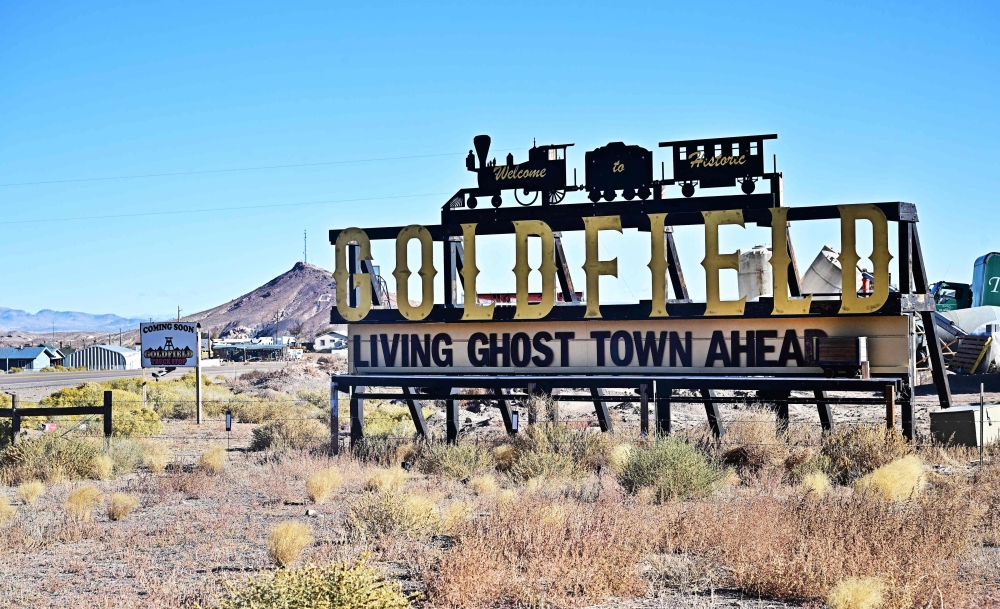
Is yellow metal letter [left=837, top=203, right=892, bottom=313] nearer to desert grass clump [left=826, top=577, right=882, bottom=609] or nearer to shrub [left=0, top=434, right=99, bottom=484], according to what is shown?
desert grass clump [left=826, top=577, right=882, bottom=609]

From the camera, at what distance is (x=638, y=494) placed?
13992 millimetres

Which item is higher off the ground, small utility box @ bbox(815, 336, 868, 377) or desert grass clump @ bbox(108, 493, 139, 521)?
small utility box @ bbox(815, 336, 868, 377)

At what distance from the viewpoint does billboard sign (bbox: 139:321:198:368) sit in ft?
101

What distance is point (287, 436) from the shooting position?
75.4ft

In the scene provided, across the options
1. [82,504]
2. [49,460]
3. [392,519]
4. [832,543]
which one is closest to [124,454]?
[49,460]

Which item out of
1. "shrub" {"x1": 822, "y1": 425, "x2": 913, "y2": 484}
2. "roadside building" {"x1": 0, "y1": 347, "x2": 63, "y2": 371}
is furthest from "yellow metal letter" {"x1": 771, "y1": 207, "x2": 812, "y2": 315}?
"roadside building" {"x1": 0, "y1": 347, "x2": 63, "y2": 371}

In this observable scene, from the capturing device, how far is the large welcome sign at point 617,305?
1881 centimetres

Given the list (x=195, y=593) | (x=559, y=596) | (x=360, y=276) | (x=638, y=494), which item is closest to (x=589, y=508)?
(x=638, y=494)

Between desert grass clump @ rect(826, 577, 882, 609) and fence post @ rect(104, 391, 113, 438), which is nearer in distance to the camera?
desert grass clump @ rect(826, 577, 882, 609)

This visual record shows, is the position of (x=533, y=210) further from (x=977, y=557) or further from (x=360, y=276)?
(x=977, y=557)

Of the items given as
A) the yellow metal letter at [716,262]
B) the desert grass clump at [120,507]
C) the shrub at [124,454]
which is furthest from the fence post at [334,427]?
the yellow metal letter at [716,262]

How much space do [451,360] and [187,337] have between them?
1242cm

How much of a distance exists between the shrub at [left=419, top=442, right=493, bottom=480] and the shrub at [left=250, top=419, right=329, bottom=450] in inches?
167

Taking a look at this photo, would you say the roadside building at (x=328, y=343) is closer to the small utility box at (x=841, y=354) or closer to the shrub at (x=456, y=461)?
the shrub at (x=456, y=461)
